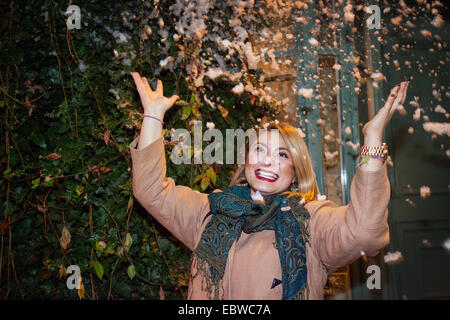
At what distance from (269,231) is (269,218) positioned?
0.06 metres

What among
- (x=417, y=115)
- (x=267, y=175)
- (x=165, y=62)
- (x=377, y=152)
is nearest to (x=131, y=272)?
(x=267, y=175)

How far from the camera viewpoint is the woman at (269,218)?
1146 mm

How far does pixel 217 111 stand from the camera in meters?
1.93

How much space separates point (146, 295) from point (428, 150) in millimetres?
2073

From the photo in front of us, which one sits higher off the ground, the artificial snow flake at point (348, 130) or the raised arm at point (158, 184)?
the artificial snow flake at point (348, 130)

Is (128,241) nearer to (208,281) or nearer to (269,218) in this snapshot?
(208,281)

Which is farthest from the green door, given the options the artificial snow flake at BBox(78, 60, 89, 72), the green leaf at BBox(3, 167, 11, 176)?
the green leaf at BBox(3, 167, 11, 176)

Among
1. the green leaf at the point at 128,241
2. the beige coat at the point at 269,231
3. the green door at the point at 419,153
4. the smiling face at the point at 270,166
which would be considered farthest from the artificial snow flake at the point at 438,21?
the green leaf at the point at 128,241

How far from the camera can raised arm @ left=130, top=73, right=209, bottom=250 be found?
1313 mm

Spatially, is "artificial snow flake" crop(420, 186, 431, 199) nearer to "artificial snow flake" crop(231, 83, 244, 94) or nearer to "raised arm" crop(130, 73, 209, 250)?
"artificial snow flake" crop(231, 83, 244, 94)

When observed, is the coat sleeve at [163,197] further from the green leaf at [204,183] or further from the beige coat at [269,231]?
the green leaf at [204,183]

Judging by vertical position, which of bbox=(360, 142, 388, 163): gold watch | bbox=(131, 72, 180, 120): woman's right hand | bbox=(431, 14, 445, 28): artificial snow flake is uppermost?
bbox=(431, 14, 445, 28): artificial snow flake
